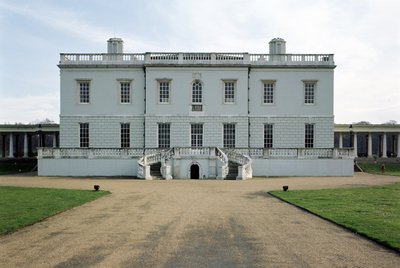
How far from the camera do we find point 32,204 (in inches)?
724

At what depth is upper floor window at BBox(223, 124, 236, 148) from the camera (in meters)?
44.2

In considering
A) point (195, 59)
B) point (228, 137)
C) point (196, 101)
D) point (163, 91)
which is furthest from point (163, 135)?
point (195, 59)

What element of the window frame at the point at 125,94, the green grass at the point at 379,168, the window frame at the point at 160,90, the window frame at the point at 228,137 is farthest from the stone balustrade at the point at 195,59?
the green grass at the point at 379,168

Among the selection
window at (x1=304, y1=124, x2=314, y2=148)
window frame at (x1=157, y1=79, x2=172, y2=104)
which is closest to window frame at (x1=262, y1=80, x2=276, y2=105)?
window at (x1=304, y1=124, x2=314, y2=148)

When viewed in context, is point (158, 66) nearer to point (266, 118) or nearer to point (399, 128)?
point (266, 118)

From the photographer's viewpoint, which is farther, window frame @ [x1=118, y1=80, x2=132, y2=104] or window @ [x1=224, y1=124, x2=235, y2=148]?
window frame @ [x1=118, y1=80, x2=132, y2=104]

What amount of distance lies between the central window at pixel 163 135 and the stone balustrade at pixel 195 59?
240 inches

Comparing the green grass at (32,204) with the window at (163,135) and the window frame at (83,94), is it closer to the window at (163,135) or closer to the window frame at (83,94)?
the window at (163,135)

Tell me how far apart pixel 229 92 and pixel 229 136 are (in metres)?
4.33

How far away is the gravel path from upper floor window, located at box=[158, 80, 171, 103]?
26.1m

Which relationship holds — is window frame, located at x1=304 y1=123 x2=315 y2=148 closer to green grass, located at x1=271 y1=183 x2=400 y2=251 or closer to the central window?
the central window

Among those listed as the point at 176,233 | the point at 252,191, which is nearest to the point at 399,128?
the point at 252,191

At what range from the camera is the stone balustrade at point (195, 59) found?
4381cm

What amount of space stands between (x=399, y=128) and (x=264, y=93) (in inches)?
1306
